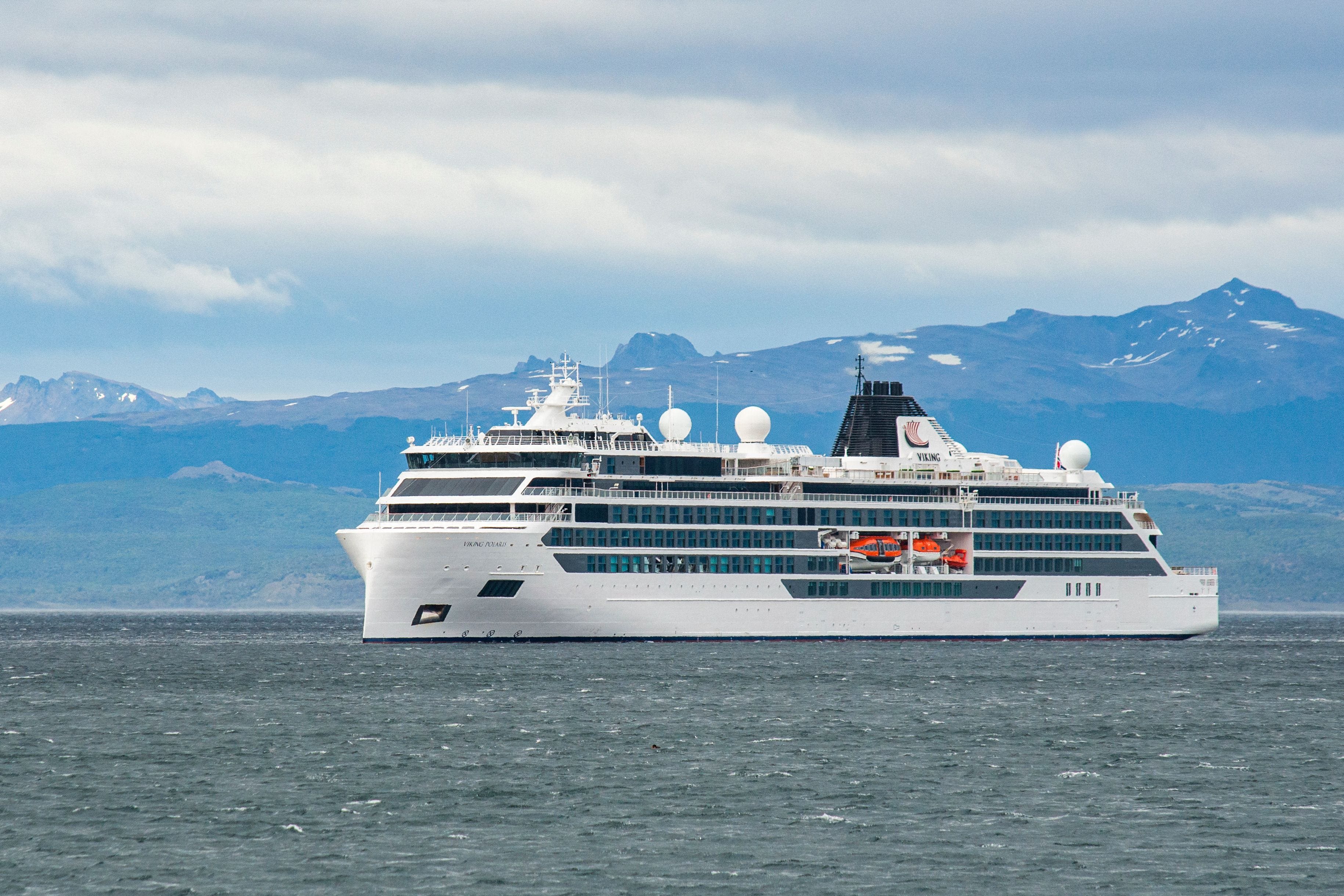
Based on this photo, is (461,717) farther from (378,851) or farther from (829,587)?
(829,587)

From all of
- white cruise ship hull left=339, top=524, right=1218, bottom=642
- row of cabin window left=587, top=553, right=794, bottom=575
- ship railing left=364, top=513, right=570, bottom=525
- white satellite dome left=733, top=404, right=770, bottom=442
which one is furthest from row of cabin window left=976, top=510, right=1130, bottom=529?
ship railing left=364, top=513, right=570, bottom=525

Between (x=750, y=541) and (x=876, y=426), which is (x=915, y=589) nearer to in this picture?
(x=750, y=541)

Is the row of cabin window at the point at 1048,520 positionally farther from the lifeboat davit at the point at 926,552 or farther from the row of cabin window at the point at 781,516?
the lifeboat davit at the point at 926,552

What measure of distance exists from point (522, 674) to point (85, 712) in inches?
758

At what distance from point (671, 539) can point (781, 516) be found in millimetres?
7272

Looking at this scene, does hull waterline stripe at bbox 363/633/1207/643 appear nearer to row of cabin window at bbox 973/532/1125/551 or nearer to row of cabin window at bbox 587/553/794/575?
row of cabin window at bbox 587/553/794/575

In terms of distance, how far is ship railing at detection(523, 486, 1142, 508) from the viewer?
10106cm

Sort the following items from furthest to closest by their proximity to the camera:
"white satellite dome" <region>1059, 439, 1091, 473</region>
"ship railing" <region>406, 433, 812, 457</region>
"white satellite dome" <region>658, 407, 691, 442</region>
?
"white satellite dome" <region>1059, 439, 1091, 473</region>, "white satellite dome" <region>658, 407, 691, 442</region>, "ship railing" <region>406, 433, 812, 457</region>

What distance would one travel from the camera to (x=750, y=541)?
4183 inches

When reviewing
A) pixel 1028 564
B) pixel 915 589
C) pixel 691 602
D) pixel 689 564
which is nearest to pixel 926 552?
pixel 915 589

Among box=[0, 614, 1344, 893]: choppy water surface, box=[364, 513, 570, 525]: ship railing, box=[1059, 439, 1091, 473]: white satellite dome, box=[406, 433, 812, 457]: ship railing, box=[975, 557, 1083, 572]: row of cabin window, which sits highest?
box=[1059, 439, 1091, 473]: white satellite dome

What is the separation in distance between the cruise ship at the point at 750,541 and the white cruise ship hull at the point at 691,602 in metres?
0.11

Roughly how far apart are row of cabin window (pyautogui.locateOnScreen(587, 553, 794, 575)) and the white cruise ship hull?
0.36 meters

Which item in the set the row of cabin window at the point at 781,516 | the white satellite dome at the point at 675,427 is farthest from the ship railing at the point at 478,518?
the white satellite dome at the point at 675,427
